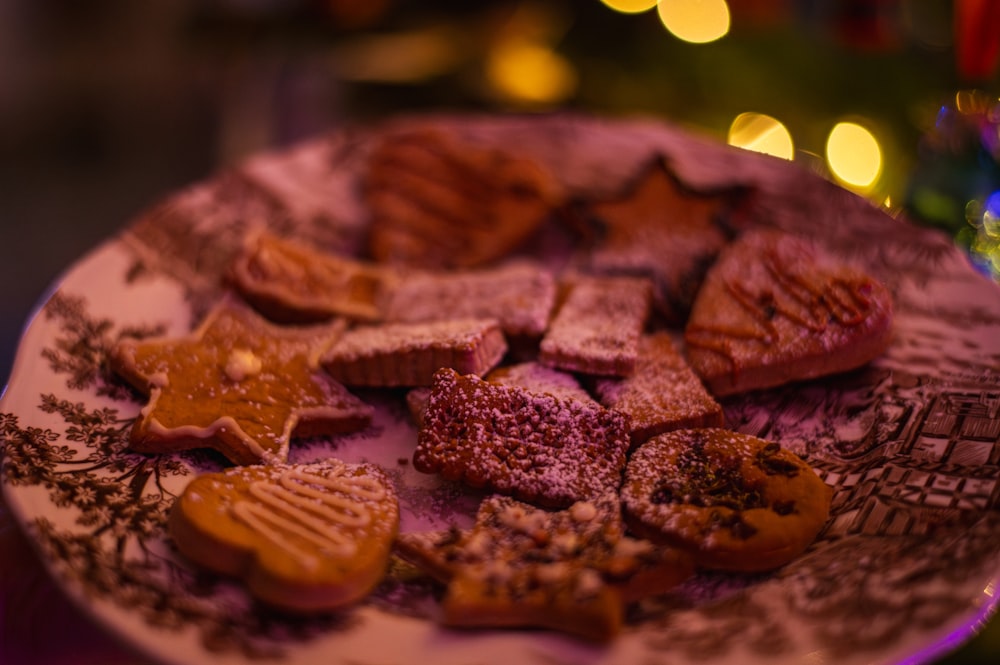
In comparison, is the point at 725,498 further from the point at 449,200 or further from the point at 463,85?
the point at 463,85

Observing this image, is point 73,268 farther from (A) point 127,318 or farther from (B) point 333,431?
(B) point 333,431

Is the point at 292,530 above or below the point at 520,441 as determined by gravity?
below

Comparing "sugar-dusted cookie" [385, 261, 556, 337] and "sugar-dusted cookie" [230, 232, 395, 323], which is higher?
"sugar-dusted cookie" [385, 261, 556, 337]

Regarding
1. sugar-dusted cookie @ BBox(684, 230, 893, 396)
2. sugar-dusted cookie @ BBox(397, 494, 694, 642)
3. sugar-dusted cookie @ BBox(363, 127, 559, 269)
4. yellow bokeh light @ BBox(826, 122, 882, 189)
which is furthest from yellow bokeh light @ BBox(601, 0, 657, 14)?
sugar-dusted cookie @ BBox(397, 494, 694, 642)

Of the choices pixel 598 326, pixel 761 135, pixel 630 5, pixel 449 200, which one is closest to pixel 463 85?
pixel 630 5

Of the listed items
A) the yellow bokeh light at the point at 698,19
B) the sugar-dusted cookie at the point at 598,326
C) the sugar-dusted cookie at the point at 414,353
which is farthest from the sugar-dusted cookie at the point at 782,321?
the yellow bokeh light at the point at 698,19

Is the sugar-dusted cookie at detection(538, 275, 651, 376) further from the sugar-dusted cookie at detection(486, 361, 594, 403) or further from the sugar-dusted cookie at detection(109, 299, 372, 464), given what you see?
the sugar-dusted cookie at detection(109, 299, 372, 464)
